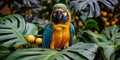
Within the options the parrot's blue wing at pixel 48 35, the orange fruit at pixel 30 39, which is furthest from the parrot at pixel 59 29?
the orange fruit at pixel 30 39

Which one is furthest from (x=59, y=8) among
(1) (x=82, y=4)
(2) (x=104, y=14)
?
(2) (x=104, y=14)

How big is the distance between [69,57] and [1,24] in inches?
20.5

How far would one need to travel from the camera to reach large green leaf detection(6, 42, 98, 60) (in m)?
1.10

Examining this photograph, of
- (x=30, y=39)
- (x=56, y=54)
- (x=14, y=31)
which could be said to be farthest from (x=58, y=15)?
(x=14, y=31)

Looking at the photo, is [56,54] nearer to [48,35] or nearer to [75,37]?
[48,35]

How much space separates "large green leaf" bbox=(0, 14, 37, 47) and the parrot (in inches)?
Answer: 7.5

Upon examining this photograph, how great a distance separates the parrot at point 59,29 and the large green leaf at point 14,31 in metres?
0.19

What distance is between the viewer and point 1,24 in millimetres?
1479

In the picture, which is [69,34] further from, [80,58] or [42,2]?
[42,2]

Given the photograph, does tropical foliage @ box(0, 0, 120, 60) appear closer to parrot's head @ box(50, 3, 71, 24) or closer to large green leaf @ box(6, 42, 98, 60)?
large green leaf @ box(6, 42, 98, 60)

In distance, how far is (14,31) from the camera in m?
1.50

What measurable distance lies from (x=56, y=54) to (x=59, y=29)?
→ 13cm

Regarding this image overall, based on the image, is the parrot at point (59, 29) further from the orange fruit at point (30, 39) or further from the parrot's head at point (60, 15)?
the orange fruit at point (30, 39)

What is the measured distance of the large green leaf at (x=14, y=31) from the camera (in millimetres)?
1369
